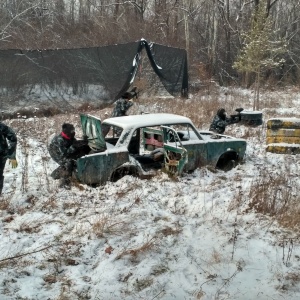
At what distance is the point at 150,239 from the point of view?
493cm

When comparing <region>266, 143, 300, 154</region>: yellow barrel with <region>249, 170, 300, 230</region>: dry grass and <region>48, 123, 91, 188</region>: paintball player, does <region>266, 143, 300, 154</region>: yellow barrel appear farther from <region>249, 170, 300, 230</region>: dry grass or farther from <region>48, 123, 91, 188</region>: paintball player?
<region>48, 123, 91, 188</region>: paintball player

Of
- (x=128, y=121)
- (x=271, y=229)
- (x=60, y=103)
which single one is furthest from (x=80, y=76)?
(x=271, y=229)

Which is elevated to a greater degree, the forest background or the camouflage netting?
the forest background

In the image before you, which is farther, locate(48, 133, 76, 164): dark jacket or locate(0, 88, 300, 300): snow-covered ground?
locate(48, 133, 76, 164): dark jacket

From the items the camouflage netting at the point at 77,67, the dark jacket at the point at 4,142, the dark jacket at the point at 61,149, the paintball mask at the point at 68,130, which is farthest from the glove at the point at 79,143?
the camouflage netting at the point at 77,67

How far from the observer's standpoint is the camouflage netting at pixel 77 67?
42.8 feet

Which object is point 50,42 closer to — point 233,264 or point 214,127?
point 214,127

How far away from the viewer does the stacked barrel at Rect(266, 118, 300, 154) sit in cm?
902

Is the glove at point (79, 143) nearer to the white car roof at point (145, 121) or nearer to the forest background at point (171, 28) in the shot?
the white car roof at point (145, 121)

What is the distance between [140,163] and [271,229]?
9.45ft

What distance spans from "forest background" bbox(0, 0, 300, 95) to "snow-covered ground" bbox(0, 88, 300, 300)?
1807 centimetres

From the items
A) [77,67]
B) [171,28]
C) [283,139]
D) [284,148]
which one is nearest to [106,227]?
[284,148]

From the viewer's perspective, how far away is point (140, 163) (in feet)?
24.0

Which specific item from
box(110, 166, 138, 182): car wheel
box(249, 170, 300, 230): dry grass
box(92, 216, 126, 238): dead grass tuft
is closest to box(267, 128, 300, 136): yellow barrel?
box(249, 170, 300, 230): dry grass
